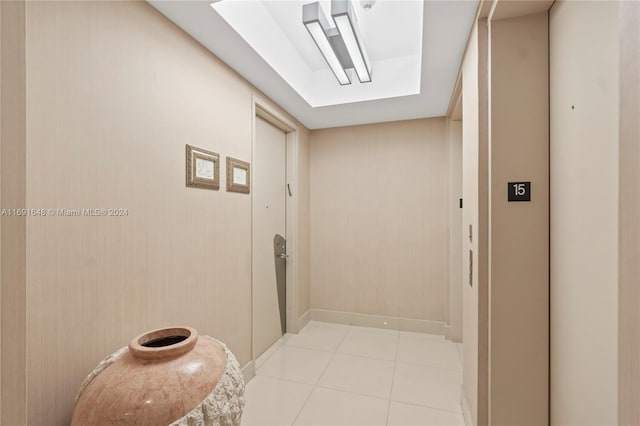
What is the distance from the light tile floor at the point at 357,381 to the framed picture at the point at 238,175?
1562 millimetres

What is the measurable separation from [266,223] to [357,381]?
5.26 ft

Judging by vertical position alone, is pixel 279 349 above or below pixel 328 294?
below

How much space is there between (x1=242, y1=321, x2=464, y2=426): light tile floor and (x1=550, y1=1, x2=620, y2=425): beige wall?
90 centimetres

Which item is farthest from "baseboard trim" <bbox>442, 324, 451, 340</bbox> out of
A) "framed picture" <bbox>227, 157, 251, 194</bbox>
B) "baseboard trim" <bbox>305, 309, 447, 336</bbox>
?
"framed picture" <bbox>227, 157, 251, 194</bbox>

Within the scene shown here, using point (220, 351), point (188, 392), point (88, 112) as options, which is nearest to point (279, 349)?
point (220, 351)

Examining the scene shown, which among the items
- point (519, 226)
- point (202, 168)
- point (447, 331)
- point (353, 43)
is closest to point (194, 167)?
point (202, 168)

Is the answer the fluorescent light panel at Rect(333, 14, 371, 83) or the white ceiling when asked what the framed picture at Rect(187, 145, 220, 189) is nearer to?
the white ceiling

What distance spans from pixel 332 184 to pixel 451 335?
84.7 inches

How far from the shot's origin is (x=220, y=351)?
1.20 meters

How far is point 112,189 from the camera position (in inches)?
48.7

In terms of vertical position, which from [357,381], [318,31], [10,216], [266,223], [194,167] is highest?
[318,31]

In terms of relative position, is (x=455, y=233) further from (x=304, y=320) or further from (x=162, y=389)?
(x=162, y=389)

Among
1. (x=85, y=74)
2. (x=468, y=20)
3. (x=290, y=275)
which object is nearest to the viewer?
(x=85, y=74)

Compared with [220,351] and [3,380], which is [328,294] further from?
[3,380]
